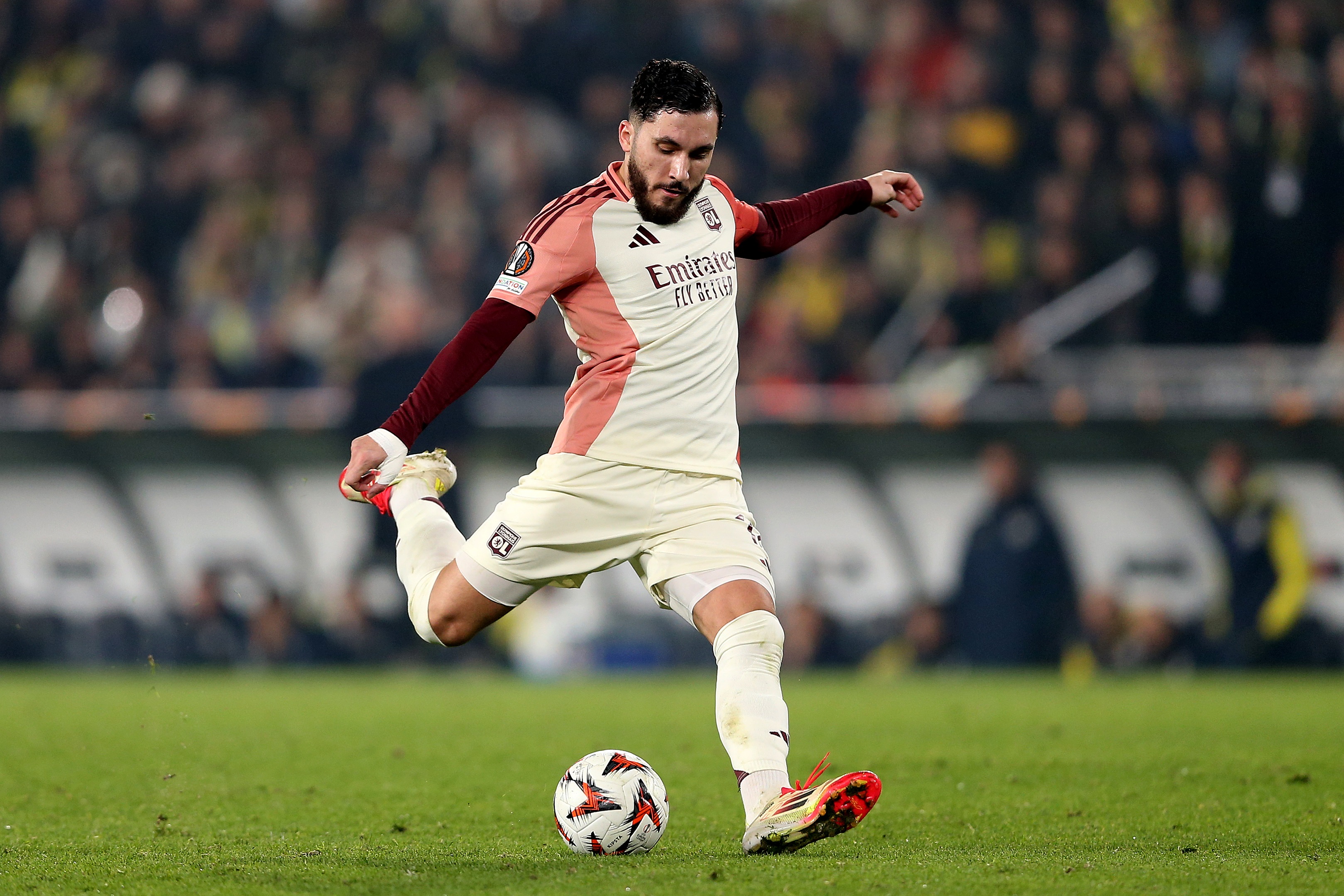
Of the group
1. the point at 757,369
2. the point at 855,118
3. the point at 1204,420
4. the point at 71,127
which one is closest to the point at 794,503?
the point at 757,369

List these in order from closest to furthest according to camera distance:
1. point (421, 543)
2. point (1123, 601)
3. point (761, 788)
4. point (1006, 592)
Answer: point (761, 788), point (421, 543), point (1123, 601), point (1006, 592)

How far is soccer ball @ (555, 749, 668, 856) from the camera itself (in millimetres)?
4625

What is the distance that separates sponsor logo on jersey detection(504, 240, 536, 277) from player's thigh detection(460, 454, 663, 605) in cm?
56

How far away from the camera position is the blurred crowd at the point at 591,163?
1205cm

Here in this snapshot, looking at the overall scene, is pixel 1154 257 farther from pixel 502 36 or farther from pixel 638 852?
pixel 638 852

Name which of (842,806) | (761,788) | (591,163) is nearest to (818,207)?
(761,788)

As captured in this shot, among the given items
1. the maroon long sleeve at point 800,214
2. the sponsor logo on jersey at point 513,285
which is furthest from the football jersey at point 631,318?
the maroon long sleeve at point 800,214

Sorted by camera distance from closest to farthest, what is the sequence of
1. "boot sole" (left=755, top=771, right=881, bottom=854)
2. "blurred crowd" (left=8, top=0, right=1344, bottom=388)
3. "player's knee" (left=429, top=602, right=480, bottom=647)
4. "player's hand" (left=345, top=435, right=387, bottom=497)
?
"boot sole" (left=755, top=771, right=881, bottom=854)
"player's hand" (left=345, top=435, right=387, bottom=497)
"player's knee" (left=429, top=602, right=480, bottom=647)
"blurred crowd" (left=8, top=0, right=1344, bottom=388)

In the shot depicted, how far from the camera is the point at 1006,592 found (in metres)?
11.3

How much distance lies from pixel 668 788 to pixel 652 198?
2484 mm

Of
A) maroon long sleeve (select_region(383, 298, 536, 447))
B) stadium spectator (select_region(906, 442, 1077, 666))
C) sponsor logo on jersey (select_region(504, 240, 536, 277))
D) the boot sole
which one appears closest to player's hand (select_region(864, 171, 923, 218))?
sponsor logo on jersey (select_region(504, 240, 536, 277))

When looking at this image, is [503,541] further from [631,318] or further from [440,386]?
[631,318]

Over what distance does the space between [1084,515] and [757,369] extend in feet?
9.14

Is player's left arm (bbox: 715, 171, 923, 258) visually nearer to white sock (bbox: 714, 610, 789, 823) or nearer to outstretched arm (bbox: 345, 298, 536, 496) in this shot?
outstretched arm (bbox: 345, 298, 536, 496)
